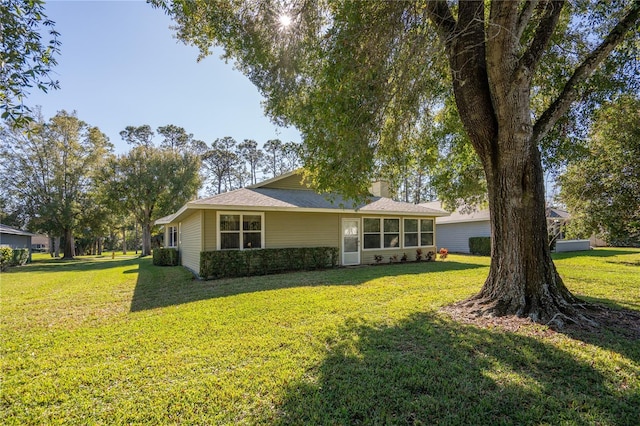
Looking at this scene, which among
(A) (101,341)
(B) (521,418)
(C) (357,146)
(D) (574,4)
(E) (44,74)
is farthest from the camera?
(D) (574,4)

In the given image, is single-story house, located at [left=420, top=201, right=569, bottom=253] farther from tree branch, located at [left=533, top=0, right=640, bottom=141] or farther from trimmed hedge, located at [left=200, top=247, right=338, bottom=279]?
tree branch, located at [left=533, top=0, right=640, bottom=141]

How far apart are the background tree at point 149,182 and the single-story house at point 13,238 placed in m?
6.33

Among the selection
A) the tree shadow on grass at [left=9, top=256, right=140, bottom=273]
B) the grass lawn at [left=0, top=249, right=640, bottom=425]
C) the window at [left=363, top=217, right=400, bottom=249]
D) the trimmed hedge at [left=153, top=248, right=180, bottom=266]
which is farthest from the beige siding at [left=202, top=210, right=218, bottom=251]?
the tree shadow on grass at [left=9, top=256, right=140, bottom=273]

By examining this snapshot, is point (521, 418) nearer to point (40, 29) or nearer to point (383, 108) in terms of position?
point (383, 108)

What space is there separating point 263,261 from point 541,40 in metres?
9.34

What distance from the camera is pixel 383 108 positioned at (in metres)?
6.15

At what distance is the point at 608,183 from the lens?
34.5 feet

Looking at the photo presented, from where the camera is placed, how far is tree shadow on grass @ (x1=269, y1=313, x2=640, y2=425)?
258 centimetres

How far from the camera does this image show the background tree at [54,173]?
78.9 ft

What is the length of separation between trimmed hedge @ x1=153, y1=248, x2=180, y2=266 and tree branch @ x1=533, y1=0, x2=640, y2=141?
15399mm

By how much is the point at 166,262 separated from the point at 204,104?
8255mm

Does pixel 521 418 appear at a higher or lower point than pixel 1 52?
lower

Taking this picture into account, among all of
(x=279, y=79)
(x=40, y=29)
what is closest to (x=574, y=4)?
(x=279, y=79)

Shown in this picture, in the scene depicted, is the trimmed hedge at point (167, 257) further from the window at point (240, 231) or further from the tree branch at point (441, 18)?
the tree branch at point (441, 18)
